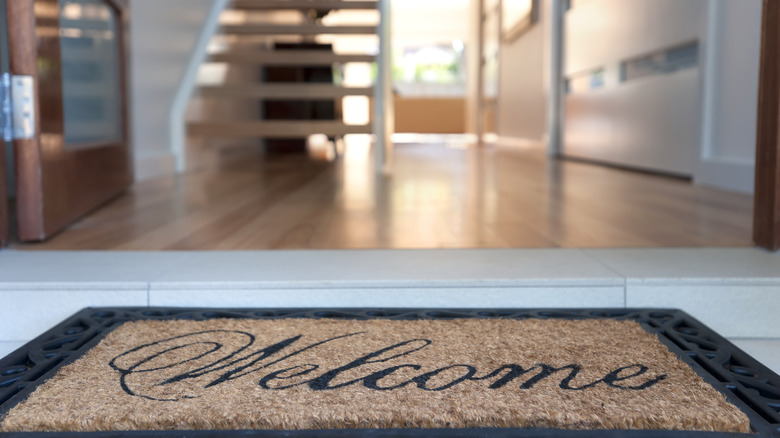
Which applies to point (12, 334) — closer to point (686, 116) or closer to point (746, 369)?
point (746, 369)

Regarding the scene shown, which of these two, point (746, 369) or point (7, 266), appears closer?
point (746, 369)

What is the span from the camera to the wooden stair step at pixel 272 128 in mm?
3693

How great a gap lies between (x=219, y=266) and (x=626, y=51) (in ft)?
9.82

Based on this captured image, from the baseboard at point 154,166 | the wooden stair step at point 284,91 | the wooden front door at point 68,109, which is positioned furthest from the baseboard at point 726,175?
the baseboard at point 154,166

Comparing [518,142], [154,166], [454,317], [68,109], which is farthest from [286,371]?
[518,142]

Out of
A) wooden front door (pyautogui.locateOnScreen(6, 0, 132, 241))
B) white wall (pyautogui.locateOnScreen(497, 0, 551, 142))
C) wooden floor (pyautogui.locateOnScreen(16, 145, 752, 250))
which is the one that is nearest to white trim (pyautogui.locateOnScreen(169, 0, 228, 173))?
wooden floor (pyautogui.locateOnScreen(16, 145, 752, 250))

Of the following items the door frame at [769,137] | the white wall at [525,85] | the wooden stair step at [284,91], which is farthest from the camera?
the white wall at [525,85]

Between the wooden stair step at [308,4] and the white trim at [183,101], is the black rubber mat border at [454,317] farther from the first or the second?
the wooden stair step at [308,4]

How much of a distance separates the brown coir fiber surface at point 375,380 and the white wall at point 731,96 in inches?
65.9

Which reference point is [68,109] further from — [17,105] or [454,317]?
[454,317]

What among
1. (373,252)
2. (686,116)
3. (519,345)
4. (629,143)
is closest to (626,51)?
(629,143)

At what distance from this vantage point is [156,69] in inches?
130

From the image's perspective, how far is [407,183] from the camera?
2.89 m

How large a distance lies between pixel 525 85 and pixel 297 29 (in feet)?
8.32
